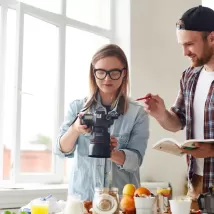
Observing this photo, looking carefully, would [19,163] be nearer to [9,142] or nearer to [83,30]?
[9,142]

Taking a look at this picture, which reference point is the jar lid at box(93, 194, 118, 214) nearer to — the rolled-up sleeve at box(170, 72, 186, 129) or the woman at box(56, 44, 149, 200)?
the woman at box(56, 44, 149, 200)

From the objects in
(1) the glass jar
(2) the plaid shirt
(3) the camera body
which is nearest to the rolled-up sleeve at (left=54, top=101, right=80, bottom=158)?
(3) the camera body

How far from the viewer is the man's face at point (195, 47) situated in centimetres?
204

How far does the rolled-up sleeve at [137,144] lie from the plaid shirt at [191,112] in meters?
0.23

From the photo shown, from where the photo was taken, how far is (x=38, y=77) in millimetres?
2783

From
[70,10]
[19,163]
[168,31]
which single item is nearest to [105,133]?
[19,163]

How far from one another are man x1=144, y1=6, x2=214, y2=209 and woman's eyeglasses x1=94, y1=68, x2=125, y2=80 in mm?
220

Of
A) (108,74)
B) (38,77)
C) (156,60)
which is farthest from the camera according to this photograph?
(156,60)

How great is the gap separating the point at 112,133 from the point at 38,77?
1038 mm

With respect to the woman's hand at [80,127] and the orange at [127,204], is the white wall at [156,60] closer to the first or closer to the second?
the woman's hand at [80,127]

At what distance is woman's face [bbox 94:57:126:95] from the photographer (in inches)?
72.9

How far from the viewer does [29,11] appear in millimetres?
2678

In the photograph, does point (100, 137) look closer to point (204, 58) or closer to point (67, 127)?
point (67, 127)

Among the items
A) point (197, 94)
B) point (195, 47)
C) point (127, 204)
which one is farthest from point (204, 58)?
point (127, 204)
